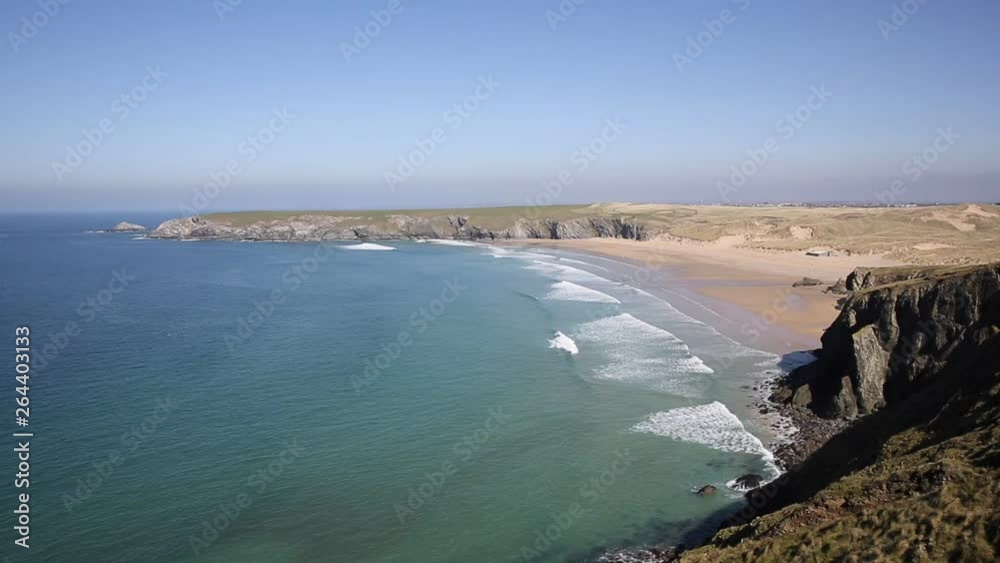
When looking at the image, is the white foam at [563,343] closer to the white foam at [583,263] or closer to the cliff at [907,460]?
the cliff at [907,460]

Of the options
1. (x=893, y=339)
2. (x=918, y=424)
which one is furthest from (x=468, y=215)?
(x=918, y=424)

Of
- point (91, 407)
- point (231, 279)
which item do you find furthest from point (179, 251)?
point (91, 407)

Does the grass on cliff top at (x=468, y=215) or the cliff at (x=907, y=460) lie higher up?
the grass on cliff top at (x=468, y=215)

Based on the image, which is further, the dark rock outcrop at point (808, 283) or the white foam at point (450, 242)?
the white foam at point (450, 242)

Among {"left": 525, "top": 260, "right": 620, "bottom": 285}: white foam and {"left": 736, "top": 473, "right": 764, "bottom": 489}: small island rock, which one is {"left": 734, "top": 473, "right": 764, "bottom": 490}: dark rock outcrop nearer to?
{"left": 736, "top": 473, "right": 764, "bottom": 489}: small island rock

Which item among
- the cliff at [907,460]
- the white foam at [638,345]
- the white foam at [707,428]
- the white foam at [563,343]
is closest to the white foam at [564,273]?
the white foam at [638,345]

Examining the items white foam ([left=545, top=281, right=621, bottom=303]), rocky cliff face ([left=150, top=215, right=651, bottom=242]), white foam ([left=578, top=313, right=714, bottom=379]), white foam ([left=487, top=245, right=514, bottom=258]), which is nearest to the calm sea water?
white foam ([left=578, top=313, right=714, bottom=379])
